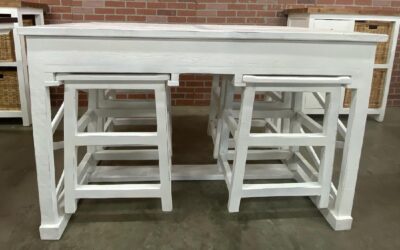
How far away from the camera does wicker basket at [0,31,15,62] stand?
2.87 meters

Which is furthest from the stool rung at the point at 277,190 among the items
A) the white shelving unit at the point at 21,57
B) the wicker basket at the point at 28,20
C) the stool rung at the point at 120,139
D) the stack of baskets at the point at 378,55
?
the wicker basket at the point at 28,20

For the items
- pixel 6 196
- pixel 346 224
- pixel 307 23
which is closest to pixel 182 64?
pixel 346 224

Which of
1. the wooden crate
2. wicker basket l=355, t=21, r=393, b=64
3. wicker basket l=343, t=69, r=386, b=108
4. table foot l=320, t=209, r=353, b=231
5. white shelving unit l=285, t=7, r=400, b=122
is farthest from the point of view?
wicker basket l=343, t=69, r=386, b=108

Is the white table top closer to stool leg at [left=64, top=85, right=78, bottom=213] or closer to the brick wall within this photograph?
stool leg at [left=64, top=85, right=78, bottom=213]

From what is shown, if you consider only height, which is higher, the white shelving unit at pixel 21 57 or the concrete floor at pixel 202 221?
the white shelving unit at pixel 21 57

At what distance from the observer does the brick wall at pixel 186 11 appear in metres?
3.43

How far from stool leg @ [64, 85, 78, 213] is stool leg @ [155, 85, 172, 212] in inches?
13.9

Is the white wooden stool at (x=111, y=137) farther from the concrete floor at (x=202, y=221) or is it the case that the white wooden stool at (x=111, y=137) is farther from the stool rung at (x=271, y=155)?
the stool rung at (x=271, y=155)

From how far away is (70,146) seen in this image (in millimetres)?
1515

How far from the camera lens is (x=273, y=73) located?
1512 mm

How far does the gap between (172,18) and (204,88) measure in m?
0.80

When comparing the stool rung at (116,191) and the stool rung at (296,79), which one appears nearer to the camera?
the stool rung at (296,79)

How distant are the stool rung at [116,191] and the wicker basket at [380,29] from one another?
252 cm

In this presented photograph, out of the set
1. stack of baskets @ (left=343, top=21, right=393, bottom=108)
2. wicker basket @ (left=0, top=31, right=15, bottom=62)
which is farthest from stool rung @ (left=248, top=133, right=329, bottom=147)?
wicker basket @ (left=0, top=31, right=15, bottom=62)
